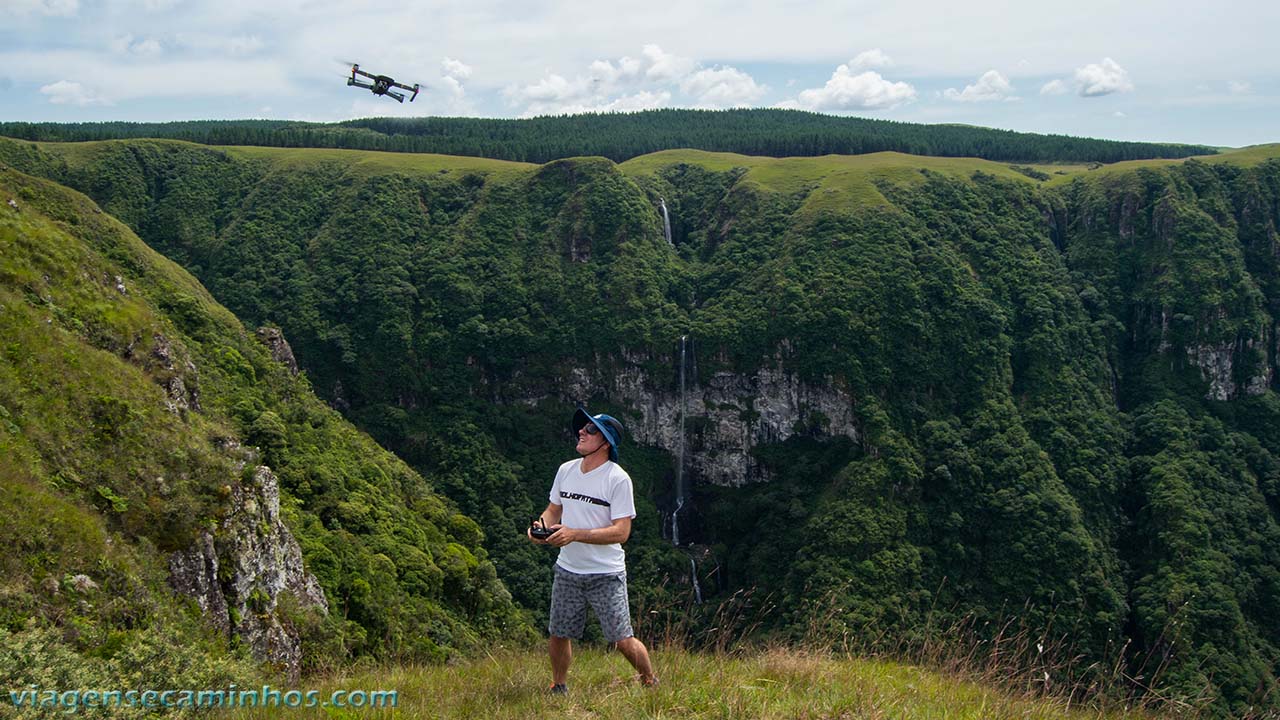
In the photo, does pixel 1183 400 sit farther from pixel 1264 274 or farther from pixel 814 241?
pixel 814 241

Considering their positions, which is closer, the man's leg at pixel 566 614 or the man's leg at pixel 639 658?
the man's leg at pixel 639 658

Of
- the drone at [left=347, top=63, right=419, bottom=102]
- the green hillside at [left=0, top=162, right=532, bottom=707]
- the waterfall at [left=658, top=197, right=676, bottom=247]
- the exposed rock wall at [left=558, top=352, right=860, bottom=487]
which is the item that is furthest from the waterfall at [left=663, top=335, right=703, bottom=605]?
the drone at [left=347, top=63, right=419, bottom=102]

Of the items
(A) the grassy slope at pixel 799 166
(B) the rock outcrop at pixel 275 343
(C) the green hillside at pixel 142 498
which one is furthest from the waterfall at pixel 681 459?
(B) the rock outcrop at pixel 275 343

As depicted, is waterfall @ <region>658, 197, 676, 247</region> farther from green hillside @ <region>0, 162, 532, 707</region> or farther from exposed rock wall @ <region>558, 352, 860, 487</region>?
green hillside @ <region>0, 162, 532, 707</region>

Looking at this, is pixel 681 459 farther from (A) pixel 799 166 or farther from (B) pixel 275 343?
(A) pixel 799 166

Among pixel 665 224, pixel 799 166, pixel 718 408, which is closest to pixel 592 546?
pixel 718 408

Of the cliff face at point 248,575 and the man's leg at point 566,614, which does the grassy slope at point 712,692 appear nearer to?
the man's leg at point 566,614

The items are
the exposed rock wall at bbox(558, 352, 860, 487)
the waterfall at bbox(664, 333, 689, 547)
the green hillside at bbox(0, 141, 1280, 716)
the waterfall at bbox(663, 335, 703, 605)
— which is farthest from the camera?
the waterfall at bbox(664, 333, 689, 547)

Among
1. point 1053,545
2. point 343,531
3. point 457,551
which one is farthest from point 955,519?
point 343,531
